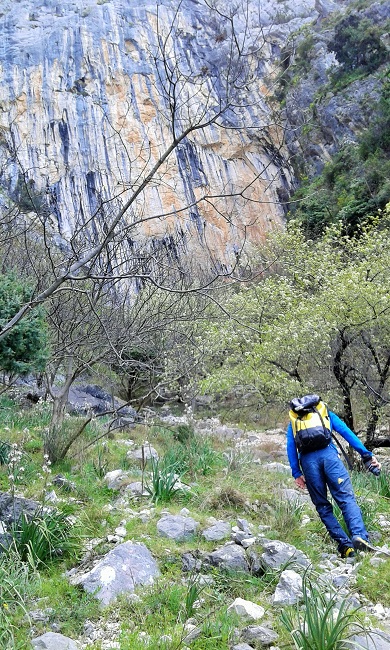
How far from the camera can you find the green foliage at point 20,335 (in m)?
5.49

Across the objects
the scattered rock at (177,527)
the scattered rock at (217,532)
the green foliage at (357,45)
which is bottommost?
the scattered rock at (217,532)

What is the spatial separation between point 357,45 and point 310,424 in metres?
39.5

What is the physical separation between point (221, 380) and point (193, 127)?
300 inches

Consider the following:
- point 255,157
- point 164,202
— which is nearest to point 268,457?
point 164,202

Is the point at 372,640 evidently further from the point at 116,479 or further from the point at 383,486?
the point at 383,486

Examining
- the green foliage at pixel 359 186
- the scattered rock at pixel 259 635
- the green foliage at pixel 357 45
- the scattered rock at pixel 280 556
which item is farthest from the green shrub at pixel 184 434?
the green foliage at pixel 357 45

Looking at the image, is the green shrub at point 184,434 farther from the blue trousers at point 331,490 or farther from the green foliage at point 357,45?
the green foliage at point 357,45

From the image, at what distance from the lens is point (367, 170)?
90.5 ft

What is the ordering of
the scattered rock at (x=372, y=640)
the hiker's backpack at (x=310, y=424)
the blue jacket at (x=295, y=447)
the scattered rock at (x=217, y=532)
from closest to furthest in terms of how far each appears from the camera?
the scattered rock at (x=372, y=640), the scattered rock at (x=217, y=532), the hiker's backpack at (x=310, y=424), the blue jacket at (x=295, y=447)

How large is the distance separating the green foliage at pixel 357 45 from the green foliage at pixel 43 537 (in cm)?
3902

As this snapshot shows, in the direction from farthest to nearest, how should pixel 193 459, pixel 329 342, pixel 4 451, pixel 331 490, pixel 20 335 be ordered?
1. pixel 329 342
2. pixel 193 459
3. pixel 4 451
4. pixel 20 335
5. pixel 331 490

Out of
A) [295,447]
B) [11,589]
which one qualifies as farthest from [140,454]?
[11,589]

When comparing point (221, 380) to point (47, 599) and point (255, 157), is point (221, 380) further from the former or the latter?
point (255, 157)

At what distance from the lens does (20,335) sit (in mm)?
5566
